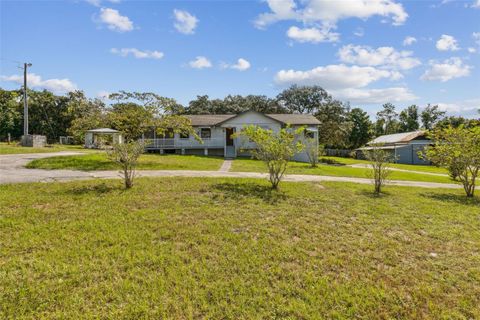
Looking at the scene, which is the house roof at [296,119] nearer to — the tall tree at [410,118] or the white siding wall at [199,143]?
the white siding wall at [199,143]

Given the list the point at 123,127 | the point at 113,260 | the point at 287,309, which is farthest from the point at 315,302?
the point at 123,127

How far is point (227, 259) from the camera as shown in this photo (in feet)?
13.4

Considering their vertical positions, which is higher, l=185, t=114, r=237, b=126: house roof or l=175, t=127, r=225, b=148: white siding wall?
l=185, t=114, r=237, b=126: house roof

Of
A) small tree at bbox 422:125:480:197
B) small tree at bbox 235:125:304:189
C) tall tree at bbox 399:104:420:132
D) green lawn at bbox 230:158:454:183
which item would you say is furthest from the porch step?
tall tree at bbox 399:104:420:132

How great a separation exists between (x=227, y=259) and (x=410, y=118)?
64.8m

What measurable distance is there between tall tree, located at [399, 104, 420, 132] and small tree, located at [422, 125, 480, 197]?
53040mm

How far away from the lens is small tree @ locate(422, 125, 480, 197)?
1004cm

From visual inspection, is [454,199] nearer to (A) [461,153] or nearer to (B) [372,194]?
(A) [461,153]

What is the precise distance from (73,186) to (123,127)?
5372mm

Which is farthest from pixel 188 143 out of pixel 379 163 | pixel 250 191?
pixel 379 163

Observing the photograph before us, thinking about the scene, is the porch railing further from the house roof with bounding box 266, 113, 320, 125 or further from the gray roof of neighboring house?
the house roof with bounding box 266, 113, 320, 125

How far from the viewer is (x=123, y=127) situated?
1275 centimetres

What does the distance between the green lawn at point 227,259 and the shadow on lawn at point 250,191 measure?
1.79ft

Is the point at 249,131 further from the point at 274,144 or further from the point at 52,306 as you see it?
the point at 52,306
